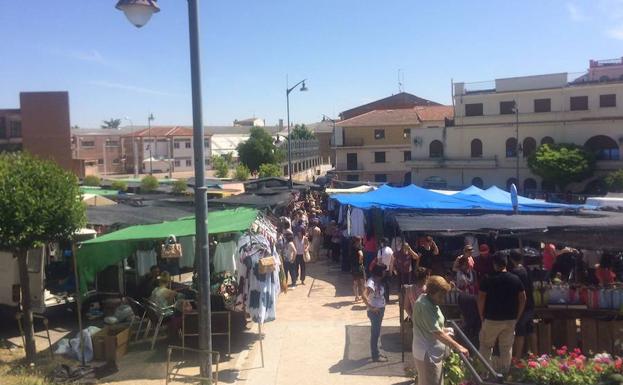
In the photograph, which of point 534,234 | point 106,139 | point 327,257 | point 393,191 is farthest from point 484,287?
point 106,139

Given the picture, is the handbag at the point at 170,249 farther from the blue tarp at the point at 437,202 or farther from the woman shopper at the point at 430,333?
the blue tarp at the point at 437,202

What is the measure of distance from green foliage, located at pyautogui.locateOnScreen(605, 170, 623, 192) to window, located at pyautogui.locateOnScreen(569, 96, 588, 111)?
6419 millimetres

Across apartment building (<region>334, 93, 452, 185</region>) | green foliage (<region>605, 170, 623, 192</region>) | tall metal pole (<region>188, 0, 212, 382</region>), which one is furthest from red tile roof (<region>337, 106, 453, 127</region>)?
tall metal pole (<region>188, 0, 212, 382</region>)

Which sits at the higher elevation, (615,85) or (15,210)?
(615,85)

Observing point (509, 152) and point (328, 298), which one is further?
point (509, 152)

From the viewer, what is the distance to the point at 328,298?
499 inches

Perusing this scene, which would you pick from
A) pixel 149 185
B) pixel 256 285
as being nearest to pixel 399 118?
pixel 149 185

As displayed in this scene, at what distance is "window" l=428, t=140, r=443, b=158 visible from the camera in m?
47.7

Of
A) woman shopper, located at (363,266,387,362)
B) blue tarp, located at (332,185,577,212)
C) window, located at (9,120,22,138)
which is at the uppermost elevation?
window, located at (9,120,22,138)

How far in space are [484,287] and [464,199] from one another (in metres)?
8.58

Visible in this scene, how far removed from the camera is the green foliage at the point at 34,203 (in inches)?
315

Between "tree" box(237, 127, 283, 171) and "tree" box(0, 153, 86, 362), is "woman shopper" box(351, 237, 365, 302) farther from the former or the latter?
"tree" box(237, 127, 283, 171)

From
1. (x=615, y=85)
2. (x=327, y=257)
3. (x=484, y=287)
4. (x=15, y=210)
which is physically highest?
(x=615, y=85)

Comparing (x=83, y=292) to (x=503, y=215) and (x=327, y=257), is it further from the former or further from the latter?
(x=327, y=257)
